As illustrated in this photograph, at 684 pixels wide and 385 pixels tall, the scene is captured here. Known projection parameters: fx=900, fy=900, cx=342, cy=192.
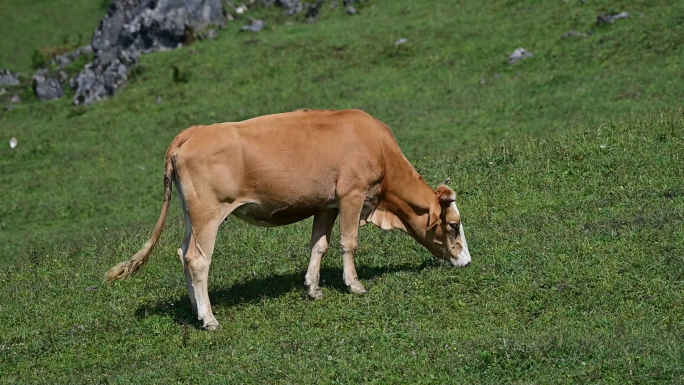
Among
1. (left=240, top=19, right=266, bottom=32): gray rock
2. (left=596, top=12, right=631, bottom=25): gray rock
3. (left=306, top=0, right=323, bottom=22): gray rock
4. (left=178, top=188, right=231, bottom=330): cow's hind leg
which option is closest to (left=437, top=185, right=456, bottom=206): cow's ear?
(left=178, top=188, right=231, bottom=330): cow's hind leg

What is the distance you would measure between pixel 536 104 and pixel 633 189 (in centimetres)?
932

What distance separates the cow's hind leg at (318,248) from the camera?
37.2ft

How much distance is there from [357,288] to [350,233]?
0.71 m

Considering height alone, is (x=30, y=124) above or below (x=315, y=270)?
below

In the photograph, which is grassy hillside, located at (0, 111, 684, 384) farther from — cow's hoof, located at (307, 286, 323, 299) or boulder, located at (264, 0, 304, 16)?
boulder, located at (264, 0, 304, 16)

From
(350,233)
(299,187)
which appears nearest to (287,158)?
(299,187)

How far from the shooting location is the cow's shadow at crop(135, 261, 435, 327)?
1131cm

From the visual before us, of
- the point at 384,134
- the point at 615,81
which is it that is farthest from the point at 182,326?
the point at 615,81

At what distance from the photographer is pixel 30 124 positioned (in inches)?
1094

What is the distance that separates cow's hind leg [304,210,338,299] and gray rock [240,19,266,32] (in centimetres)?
2162

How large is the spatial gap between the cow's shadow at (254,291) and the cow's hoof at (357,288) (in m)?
0.15

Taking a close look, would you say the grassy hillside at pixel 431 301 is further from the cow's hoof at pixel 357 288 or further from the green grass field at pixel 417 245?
the cow's hoof at pixel 357 288

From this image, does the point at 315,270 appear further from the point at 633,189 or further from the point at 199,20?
the point at 199,20

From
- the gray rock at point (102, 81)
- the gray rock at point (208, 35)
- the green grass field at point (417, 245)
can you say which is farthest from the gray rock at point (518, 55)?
the gray rock at point (102, 81)
